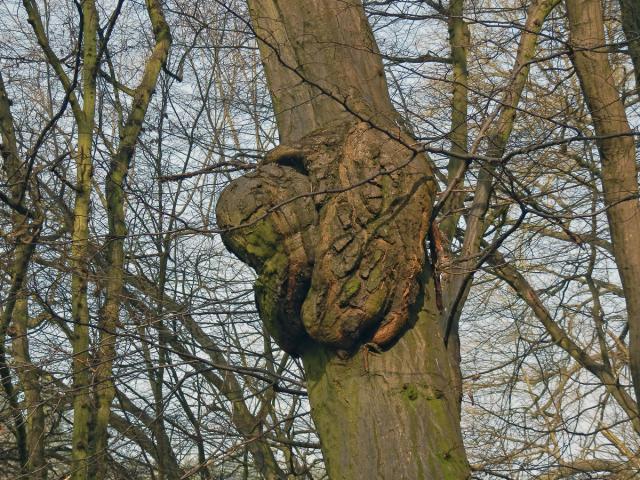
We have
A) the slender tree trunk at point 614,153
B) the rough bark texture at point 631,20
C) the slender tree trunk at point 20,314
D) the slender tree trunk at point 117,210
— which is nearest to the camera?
the slender tree trunk at point 614,153

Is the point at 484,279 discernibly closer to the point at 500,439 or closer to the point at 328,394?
the point at 500,439

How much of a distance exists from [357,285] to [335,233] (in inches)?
8.1

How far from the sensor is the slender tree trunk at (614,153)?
5055mm

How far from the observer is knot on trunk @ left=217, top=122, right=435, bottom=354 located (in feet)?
9.34

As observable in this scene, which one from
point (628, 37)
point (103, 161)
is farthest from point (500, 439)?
point (103, 161)

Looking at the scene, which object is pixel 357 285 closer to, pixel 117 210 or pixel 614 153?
pixel 614 153

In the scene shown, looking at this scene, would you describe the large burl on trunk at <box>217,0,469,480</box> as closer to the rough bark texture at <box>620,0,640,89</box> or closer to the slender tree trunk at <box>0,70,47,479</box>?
the slender tree trunk at <box>0,70,47,479</box>

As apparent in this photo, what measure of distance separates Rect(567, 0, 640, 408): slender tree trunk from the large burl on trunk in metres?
2.42

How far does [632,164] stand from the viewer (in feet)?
16.9

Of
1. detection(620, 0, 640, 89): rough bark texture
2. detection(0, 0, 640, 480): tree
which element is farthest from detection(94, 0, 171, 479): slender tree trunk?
detection(620, 0, 640, 89): rough bark texture

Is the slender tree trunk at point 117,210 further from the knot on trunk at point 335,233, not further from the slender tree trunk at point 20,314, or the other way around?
the knot on trunk at point 335,233

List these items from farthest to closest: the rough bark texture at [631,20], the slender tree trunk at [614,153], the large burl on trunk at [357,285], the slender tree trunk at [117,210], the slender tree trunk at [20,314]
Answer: the slender tree trunk at [117,210] → the slender tree trunk at [20,314] → the rough bark texture at [631,20] → the slender tree trunk at [614,153] → the large burl on trunk at [357,285]

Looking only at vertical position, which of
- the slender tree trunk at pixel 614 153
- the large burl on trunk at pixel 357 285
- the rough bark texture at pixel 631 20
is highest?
the rough bark texture at pixel 631 20

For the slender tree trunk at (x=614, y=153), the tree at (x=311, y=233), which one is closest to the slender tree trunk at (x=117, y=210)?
the tree at (x=311, y=233)
